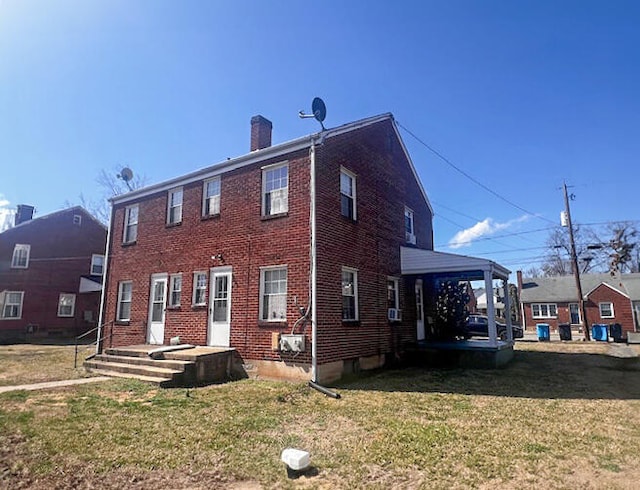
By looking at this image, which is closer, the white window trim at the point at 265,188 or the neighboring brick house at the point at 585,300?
the white window trim at the point at 265,188

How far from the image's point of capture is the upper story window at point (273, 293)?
33.1 feet

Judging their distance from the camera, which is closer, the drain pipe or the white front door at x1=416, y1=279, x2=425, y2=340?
the drain pipe

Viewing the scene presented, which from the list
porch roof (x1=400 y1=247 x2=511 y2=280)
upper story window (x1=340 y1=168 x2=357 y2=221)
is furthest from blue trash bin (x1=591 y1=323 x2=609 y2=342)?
upper story window (x1=340 y1=168 x2=357 y2=221)

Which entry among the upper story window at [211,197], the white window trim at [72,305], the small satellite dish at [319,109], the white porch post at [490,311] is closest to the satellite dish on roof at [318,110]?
the small satellite dish at [319,109]

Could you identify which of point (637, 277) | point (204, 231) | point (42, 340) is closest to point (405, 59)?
point (204, 231)

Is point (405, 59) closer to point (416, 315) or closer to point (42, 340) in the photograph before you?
point (416, 315)

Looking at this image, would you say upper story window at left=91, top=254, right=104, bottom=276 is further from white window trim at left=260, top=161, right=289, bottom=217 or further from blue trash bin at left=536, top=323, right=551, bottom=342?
blue trash bin at left=536, top=323, right=551, bottom=342

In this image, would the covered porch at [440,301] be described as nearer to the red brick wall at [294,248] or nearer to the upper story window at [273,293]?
the red brick wall at [294,248]

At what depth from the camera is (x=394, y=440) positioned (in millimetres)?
5301

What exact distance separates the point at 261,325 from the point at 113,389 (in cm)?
352

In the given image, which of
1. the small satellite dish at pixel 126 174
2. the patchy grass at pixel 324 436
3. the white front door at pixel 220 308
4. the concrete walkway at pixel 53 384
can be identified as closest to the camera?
the patchy grass at pixel 324 436

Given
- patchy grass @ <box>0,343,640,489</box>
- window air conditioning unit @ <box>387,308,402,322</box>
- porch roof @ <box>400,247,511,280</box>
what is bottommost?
patchy grass @ <box>0,343,640,489</box>

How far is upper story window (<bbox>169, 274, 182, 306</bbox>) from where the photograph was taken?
41.1ft

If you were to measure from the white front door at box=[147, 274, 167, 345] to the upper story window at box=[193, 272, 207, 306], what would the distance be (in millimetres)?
1434
